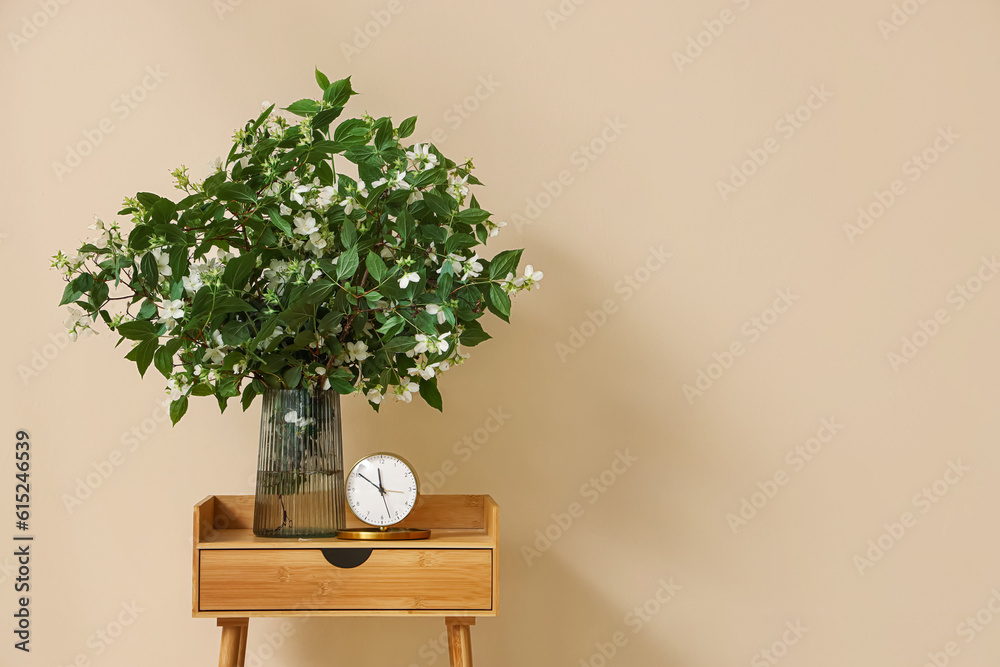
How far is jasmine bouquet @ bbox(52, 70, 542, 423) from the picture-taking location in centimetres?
131

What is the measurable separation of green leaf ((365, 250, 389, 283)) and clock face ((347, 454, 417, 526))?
0.37 metres

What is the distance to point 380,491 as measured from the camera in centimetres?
146

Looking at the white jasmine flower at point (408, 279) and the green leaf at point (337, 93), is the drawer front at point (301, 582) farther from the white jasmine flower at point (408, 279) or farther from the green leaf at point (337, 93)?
the green leaf at point (337, 93)

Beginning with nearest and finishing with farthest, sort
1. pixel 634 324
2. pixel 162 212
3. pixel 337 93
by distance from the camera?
pixel 162 212 → pixel 337 93 → pixel 634 324

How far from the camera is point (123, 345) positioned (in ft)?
5.89

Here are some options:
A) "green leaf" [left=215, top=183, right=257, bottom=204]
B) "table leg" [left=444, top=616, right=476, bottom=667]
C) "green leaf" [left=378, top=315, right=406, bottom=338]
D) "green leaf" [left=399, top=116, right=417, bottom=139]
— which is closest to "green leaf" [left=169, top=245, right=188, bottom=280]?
"green leaf" [left=215, top=183, right=257, bottom=204]

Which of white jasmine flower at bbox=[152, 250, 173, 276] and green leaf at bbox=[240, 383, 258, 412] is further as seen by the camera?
green leaf at bbox=[240, 383, 258, 412]

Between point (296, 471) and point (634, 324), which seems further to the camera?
point (634, 324)

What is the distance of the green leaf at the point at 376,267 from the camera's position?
51.8 inches

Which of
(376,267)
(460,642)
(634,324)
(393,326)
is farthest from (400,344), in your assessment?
(634,324)

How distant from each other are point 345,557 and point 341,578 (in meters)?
0.04

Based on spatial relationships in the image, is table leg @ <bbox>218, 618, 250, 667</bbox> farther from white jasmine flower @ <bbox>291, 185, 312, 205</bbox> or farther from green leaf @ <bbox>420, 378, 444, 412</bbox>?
white jasmine flower @ <bbox>291, 185, 312, 205</bbox>

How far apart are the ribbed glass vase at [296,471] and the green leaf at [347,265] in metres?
0.27

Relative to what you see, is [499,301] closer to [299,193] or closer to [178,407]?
[299,193]
